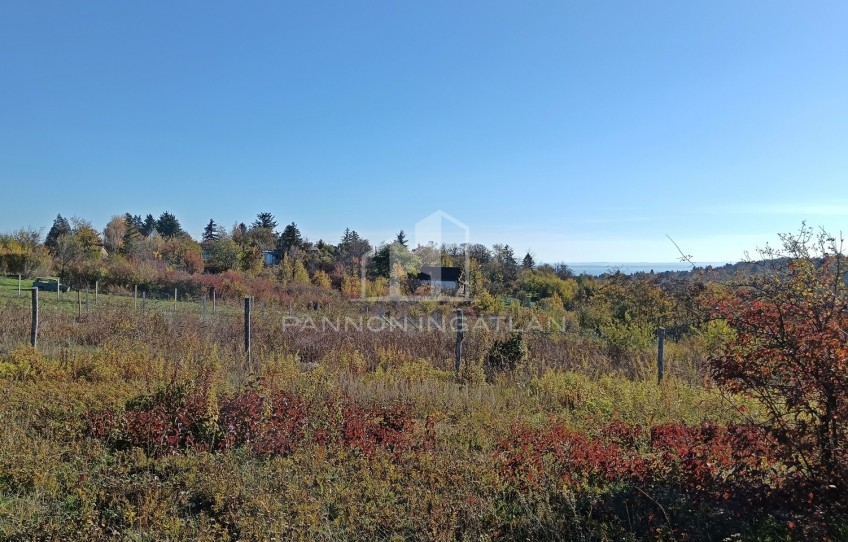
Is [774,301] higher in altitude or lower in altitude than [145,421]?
higher

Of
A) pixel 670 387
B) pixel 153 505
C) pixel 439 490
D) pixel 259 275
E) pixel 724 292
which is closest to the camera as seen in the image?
pixel 153 505

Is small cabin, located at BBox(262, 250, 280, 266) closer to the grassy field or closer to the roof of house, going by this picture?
A: the roof of house

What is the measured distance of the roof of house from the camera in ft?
96.9

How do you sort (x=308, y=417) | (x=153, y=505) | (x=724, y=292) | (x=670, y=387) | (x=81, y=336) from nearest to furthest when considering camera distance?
(x=153, y=505)
(x=724, y=292)
(x=308, y=417)
(x=670, y=387)
(x=81, y=336)

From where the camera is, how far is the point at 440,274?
29750mm

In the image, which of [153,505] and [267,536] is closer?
[267,536]

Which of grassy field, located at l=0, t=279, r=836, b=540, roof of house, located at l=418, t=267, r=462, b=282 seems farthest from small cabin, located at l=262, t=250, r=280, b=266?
grassy field, located at l=0, t=279, r=836, b=540

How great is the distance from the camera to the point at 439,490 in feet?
14.0

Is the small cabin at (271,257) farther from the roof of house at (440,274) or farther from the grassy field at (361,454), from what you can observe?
the grassy field at (361,454)

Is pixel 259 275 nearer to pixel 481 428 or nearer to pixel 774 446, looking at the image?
pixel 481 428

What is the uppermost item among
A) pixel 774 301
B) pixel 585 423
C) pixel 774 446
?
pixel 774 301

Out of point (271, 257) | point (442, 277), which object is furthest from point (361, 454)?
point (271, 257)

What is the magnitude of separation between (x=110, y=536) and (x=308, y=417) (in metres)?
2.55

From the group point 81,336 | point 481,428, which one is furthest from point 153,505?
point 81,336
